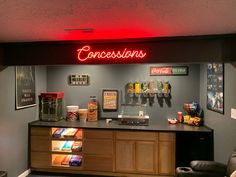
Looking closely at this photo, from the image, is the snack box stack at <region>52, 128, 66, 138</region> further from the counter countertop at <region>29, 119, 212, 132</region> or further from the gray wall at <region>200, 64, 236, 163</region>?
the gray wall at <region>200, 64, 236, 163</region>

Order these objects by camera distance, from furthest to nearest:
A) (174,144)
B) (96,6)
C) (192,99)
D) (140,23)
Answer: (192,99), (174,144), (140,23), (96,6)

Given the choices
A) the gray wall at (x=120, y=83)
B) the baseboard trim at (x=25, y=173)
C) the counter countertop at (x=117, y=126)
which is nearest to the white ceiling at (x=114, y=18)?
the counter countertop at (x=117, y=126)

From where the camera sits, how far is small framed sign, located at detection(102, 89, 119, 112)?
467cm

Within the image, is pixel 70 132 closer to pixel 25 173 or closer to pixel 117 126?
Answer: pixel 117 126

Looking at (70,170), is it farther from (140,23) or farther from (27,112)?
(140,23)

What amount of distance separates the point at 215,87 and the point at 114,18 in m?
2.19

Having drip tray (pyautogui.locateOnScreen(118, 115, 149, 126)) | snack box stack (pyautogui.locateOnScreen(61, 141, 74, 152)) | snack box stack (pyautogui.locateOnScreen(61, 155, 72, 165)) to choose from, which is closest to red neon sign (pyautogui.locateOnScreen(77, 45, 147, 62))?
drip tray (pyautogui.locateOnScreen(118, 115, 149, 126))

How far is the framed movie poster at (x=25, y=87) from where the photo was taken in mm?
3881

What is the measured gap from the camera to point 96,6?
1646 millimetres

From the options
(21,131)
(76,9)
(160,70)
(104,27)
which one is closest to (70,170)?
(21,131)

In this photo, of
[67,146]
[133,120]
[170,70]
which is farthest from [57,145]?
[170,70]

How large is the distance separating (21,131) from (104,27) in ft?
8.64

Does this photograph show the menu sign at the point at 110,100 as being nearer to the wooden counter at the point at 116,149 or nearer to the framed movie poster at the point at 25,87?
the wooden counter at the point at 116,149

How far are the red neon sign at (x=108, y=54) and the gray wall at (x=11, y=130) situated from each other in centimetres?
131
